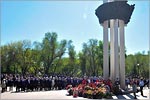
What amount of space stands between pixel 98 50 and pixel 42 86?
38519 millimetres

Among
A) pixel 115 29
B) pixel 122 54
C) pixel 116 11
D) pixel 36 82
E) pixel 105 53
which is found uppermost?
pixel 116 11

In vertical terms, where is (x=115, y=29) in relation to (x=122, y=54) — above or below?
above

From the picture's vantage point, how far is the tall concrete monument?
86.2 ft

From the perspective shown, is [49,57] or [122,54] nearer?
[122,54]

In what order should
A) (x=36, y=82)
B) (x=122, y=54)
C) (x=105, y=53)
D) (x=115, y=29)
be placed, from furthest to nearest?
1. (x=105, y=53)
2. (x=36, y=82)
3. (x=115, y=29)
4. (x=122, y=54)

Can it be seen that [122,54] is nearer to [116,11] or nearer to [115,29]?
[115,29]

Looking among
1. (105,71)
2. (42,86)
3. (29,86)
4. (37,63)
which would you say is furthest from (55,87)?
(37,63)

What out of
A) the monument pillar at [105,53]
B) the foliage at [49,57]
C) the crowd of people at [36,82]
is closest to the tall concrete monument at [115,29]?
the monument pillar at [105,53]

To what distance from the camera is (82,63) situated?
224 feet

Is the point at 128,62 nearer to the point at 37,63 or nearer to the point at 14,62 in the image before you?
the point at 37,63

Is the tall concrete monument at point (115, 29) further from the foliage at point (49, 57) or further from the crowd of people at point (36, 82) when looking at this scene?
the foliage at point (49, 57)

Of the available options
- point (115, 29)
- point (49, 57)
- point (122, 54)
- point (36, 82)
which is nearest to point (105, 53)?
point (122, 54)

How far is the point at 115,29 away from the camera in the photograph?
26891mm

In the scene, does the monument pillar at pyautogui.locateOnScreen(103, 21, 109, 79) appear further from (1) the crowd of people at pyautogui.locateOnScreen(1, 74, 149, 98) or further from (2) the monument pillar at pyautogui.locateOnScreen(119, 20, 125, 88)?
(2) the monument pillar at pyautogui.locateOnScreen(119, 20, 125, 88)
